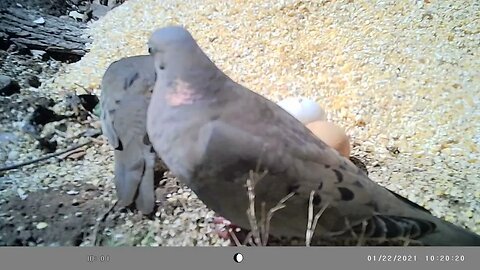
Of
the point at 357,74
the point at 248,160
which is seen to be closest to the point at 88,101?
the point at 248,160

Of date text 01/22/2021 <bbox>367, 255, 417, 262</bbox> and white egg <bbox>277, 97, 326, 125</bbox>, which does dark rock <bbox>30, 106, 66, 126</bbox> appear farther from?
date text 01/22/2021 <bbox>367, 255, 417, 262</bbox>

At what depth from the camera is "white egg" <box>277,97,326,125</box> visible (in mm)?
A: 1008

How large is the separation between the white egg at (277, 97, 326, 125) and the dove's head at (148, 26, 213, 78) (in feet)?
0.83

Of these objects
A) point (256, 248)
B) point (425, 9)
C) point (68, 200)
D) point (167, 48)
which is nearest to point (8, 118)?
point (68, 200)

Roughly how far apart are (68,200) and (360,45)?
2.27ft

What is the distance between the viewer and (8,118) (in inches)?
39.4

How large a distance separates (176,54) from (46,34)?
0.49 meters

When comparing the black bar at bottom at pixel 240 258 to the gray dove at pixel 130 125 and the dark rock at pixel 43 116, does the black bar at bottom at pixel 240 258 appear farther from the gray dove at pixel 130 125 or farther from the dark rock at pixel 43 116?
the dark rock at pixel 43 116

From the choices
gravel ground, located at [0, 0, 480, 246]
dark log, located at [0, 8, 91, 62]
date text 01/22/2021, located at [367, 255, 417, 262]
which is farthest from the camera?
dark log, located at [0, 8, 91, 62]

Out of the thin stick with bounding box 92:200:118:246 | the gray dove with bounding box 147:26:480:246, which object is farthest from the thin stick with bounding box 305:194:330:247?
the thin stick with bounding box 92:200:118:246

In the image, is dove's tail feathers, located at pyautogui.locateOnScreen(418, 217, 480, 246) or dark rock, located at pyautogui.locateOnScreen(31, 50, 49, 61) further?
dark rock, located at pyautogui.locateOnScreen(31, 50, 49, 61)

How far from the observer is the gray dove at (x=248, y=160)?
774mm

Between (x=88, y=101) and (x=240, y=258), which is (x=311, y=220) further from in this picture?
(x=88, y=101)

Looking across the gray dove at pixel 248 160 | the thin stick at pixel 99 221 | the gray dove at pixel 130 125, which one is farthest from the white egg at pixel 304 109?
the thin stick at pixel 99 221
